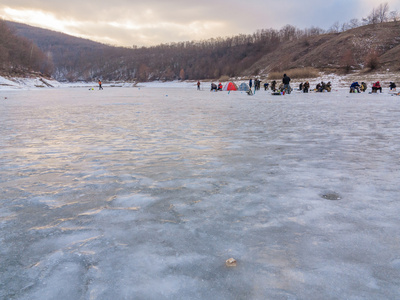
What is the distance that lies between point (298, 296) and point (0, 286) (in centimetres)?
167

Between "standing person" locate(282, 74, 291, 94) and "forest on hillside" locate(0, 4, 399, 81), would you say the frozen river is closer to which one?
"standing person" locate(282, 74, 291, 94)

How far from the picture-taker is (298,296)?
1587 millimetres

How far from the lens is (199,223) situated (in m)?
2.43

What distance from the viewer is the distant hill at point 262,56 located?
67.8 metres

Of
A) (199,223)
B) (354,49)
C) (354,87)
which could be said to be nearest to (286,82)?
(354,87)

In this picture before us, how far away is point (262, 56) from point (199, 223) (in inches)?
5035

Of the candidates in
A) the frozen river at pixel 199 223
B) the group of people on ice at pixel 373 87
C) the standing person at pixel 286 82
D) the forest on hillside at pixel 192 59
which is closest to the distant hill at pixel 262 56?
the forest on hillside at pixel 192 59

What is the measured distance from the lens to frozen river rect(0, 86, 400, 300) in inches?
Answer: 67.1

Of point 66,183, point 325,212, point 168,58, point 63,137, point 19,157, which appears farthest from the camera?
point 168,58

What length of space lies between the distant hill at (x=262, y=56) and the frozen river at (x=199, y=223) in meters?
56.1

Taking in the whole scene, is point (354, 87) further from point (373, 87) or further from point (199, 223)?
point (199, 223)

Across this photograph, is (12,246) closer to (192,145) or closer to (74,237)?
(74,237)

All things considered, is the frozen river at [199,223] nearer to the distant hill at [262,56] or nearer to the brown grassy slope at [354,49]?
the distant hill at [262,56]

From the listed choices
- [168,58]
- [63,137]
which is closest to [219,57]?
[168,58]
